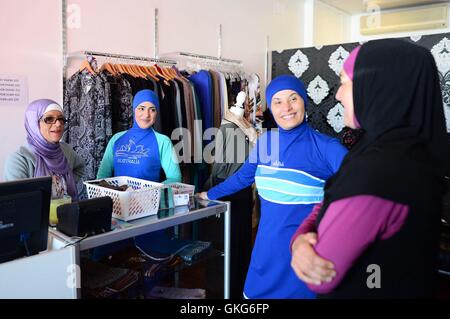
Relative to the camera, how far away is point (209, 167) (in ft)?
10.3

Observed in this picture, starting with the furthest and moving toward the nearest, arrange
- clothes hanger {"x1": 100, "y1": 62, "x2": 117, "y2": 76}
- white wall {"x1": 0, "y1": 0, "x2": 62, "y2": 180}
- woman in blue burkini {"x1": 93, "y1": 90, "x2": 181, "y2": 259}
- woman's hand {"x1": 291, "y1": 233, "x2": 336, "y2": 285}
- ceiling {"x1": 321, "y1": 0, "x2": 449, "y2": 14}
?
ceiling {"x1": 321, "y1": 0, "x2": 449, "y2": 14}, clothes hanger {"x1": 100, "y1": 62, "x2": 117, "y2": 76}, white wall {"x1": 0, "y1": 0, "x2": 62, "y2": 180}, woman in blue burkini {"x1": 93, "y1": 90, "x2": 181, "y2": 259}, woman's hand {"x1": 291, "y1": 233, "x2": 336, "y2": 285}

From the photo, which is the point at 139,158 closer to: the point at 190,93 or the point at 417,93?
the point at 190,93

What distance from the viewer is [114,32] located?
2982 millimetres

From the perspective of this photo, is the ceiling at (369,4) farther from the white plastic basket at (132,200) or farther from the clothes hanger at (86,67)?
the white plastic basket at (132,200)

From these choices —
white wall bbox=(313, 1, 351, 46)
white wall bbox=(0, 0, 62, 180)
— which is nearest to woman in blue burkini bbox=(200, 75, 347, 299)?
white wall bbox=(0, 0, 62, 180)

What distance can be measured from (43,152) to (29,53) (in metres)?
0.96

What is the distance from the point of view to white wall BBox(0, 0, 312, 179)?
246cm

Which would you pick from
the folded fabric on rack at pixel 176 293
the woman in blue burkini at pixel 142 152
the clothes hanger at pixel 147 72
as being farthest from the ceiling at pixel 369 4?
the folded fabric on rack at pixel 176 293

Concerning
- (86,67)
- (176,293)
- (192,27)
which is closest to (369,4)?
(192,27)

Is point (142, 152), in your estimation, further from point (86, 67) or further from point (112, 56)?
point (112, 56)

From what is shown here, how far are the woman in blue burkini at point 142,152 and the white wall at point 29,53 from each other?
688 millimetres

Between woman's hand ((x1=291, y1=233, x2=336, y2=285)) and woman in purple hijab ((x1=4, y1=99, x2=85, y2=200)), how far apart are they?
4.49 ft

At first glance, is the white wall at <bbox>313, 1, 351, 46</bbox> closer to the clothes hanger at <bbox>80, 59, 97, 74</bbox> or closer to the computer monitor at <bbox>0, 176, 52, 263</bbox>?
the clothes hanger at <bbox>80, 59, 97, 74</bbox>

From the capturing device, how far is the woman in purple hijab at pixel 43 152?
72.2 inches
